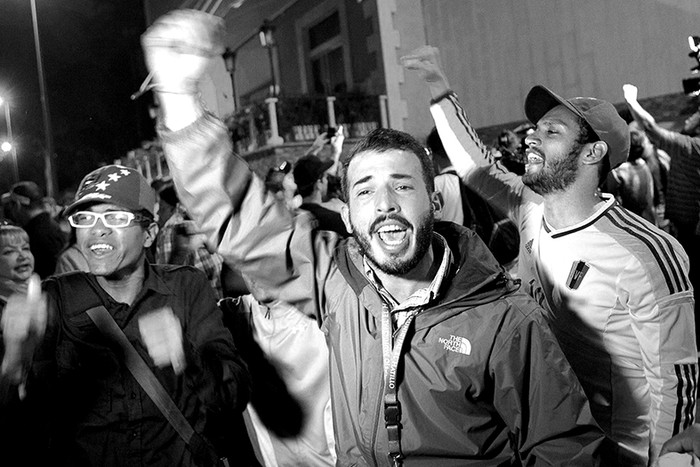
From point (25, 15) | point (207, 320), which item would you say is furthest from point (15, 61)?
point (207, 320)

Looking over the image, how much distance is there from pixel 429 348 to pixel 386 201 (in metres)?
0.46

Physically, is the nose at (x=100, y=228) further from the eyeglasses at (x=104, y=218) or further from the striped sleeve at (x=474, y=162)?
the striped sleeve at (x=474, y=162)

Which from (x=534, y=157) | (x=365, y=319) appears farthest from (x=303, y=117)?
(x=365, y=319)

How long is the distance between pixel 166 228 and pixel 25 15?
18203 millimetres

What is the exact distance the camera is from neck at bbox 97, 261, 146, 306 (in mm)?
2746

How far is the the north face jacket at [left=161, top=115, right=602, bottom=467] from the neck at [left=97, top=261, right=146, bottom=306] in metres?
0.95

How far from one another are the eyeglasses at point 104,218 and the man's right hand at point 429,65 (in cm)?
159

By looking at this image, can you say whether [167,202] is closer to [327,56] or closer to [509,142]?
[509,142]

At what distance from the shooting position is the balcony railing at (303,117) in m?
14.5

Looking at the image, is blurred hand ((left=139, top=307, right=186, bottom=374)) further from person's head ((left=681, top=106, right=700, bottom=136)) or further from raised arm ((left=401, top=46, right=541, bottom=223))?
person's head ((left=681, top=106, right=700, bottom=136))

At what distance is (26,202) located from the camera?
6.32m

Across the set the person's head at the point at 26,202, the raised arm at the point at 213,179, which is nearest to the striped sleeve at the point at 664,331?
the raised arm at the point at 213,179

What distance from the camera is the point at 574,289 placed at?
2553 mm

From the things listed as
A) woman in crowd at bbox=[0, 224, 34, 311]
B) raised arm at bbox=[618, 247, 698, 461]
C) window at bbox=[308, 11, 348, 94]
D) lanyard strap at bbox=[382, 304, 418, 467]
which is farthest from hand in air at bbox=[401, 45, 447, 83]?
window at bbox=[308, 11, 348, 94]
